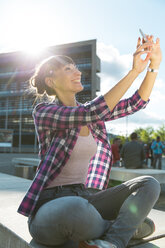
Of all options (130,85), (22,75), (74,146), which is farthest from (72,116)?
(22,75)

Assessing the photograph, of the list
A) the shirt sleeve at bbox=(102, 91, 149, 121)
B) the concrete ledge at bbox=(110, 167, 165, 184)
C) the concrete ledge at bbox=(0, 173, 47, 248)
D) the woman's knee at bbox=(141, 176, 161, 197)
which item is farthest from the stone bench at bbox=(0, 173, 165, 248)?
the concrete ledge at bbox=(110, 167, 165, 184)

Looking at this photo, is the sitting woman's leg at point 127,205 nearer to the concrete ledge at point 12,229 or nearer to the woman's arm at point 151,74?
the concrete ledge at point 12,229

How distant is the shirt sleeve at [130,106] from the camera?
6.70 feet

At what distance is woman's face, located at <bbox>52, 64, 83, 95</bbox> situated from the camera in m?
2.02

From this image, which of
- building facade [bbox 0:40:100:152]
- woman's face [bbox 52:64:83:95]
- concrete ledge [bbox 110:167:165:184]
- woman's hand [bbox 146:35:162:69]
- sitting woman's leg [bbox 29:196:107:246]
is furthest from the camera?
building facade [bbox 0:40:100:152]

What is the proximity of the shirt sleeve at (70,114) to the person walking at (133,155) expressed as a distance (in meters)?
6.56

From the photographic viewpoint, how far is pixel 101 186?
2137mm

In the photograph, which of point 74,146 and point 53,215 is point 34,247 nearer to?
point 53,215

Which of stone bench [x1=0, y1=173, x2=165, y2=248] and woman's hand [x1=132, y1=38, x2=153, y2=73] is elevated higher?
woman's hand [x1=132, y1=38, x2=153, y2=73]

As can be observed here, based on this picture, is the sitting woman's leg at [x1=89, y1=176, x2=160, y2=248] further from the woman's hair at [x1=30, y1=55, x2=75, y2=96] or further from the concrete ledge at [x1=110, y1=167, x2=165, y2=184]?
the concrete ledge at [x1=110, y1=167, x2=165, y2=184]

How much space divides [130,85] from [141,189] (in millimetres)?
647

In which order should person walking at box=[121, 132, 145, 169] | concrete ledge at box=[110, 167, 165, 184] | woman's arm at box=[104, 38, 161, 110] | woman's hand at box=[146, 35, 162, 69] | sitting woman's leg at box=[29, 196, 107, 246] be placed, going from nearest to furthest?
sitting woman's leg at box=[29, 196, 107, 246], woman's arm at box=[104, 38, 161, 110], woman's hand at box=[146, 35, 162, 69], concrete ledge at box=[110, 167, 165, 184], person walking at box=[121, 132, 145, 169]

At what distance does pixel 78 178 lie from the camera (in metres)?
1.90

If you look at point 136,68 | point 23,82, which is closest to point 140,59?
point 136,68
